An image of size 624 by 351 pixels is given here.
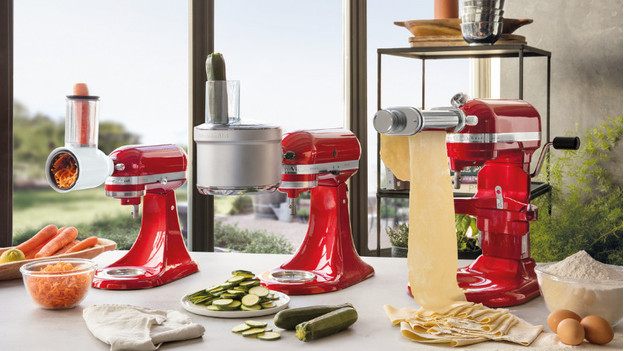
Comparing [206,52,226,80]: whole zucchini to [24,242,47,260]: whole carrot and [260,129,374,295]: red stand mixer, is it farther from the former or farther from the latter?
[24,242,47,260]: whole carrot

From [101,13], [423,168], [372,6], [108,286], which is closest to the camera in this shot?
[423,168]

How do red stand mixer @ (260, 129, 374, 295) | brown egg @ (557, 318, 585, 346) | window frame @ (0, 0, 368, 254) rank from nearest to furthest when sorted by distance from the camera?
brown egg @ (557, 318, 585, 346), red stand mixer @ (260, 129, 374, 295), window frame @ (0, 0, 368, 254)

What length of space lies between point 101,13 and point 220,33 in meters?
0.60

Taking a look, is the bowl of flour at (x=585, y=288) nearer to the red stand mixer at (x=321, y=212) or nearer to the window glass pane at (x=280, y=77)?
the red stand mixer at (x=321, y=212)

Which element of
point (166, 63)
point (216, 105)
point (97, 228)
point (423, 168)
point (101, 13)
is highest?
point (101, 13)

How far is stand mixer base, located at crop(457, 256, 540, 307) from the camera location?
1.73 metres

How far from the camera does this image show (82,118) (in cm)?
177

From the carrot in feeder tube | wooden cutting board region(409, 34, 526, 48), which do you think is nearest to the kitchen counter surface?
the carrot in feeder tube

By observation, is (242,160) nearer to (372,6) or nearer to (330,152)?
(330,152)

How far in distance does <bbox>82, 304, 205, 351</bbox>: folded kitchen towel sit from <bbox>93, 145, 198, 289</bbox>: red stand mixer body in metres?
0.30

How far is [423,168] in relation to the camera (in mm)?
1585

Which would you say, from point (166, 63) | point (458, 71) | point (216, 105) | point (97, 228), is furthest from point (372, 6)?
point (216, 105)

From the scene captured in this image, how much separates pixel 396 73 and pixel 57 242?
8.11ft

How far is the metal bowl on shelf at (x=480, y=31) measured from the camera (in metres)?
2.97
